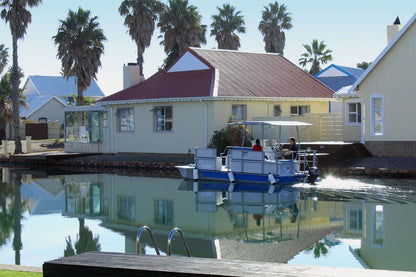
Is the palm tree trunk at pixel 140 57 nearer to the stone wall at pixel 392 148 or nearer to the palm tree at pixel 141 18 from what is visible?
the palm tree at pixel 141 18

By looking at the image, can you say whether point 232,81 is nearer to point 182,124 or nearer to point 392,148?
point 182,124

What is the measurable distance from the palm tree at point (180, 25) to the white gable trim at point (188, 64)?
14.7 m

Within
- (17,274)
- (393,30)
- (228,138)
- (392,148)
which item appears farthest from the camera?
(228,138)

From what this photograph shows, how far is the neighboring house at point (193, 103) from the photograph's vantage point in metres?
35.6

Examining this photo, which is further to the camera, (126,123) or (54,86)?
(54,86)

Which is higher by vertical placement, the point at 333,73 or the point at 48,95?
the point at 333,73

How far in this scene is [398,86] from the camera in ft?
99.3

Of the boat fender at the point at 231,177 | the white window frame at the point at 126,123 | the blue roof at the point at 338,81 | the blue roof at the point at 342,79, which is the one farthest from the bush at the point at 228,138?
the blue roof at the point at 338,81

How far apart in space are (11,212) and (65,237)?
4912 millimetres

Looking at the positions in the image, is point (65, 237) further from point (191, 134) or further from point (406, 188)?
point (191, 134)

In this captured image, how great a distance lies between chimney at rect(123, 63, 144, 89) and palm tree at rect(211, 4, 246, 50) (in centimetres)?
2298

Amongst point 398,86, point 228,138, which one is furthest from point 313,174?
point 228,138

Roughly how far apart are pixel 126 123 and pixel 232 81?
719 centimetres

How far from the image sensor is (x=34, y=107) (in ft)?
228
